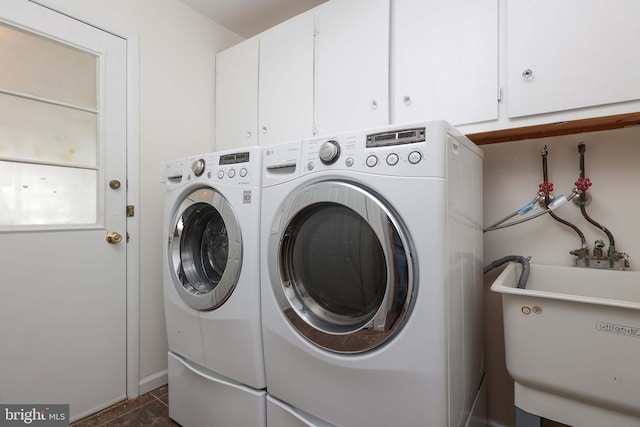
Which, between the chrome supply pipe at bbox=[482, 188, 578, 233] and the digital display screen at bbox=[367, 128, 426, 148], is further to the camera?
the chrome supply pipe at bbox=[482, 188, 578, 233]

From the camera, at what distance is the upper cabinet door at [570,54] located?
922mm

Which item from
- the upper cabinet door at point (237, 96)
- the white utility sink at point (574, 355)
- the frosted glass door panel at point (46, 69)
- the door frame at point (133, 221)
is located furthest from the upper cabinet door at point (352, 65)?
the frosted glass door panel at point (46, 69)

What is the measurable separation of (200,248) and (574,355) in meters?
1.47

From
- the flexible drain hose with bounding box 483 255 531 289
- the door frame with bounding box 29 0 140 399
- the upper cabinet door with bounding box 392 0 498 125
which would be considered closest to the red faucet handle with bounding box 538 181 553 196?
the flexible drain hose with bounding box 483 255 531 289

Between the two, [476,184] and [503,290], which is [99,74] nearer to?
[476,184]

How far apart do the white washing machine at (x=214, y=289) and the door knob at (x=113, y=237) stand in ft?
1.35

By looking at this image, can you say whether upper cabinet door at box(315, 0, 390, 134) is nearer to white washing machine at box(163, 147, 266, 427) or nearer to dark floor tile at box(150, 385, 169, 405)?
white washing machine at box(163, 147, 266, 427)

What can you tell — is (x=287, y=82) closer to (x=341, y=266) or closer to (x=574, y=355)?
(x=341, y=266)

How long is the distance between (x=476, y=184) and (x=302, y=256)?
29.3 inches

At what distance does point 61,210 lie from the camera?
4.85 feet

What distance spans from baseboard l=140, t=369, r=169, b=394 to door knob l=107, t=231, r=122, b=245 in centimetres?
83

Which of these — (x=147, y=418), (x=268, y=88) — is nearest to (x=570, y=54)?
(x=268, y=88)

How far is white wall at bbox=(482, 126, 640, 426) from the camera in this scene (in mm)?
1164

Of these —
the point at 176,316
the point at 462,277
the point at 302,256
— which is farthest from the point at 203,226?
the point at 462,277
